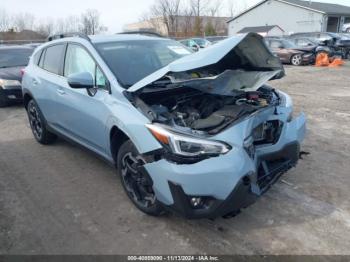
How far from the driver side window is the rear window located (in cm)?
22

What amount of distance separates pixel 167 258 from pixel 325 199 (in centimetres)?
187

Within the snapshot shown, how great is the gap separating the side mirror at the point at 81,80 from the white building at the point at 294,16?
43.6 metres

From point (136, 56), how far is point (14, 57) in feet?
25.1

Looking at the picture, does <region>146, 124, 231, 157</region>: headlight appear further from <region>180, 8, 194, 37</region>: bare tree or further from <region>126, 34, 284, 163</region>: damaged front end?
<region>180, 8, 194, 37</region>: bare tree

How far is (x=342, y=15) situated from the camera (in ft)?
148

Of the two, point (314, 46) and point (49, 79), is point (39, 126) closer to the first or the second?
point (49, 79)

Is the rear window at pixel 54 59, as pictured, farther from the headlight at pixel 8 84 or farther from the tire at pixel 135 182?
the headlight at pixel 8 84

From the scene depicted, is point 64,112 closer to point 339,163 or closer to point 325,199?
point 325,199

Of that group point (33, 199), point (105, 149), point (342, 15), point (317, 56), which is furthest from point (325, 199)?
point (342, 15)

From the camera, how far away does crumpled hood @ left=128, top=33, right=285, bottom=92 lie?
3191 millimetres

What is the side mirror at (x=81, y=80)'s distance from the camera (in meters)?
3.95

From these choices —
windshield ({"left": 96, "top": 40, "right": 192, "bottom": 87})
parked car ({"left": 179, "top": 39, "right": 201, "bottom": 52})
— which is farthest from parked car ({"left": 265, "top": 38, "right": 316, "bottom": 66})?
windshield ({"left": 96, "top": 40, "right": 192, "bottom": 87})

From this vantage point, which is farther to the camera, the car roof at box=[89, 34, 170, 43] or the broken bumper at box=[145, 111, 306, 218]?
the car roof at box=[89, 34, 170, 43]

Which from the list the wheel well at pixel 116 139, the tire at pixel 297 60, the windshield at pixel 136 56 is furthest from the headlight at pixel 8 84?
the tire at pixel 297 60
